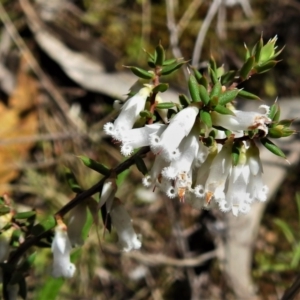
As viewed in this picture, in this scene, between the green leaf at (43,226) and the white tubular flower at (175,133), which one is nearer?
the white tubular flower at (175,133)

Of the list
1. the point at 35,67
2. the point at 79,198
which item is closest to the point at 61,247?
the point at 79,198

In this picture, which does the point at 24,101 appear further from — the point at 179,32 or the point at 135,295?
the point at 135,295

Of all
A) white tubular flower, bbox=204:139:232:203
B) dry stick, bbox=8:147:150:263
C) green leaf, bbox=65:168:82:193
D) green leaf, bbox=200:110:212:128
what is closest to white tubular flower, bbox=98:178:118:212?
dry stick, bbox=8:147:150:263

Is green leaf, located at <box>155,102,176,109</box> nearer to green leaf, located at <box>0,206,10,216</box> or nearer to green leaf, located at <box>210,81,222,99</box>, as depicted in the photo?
green leaf, located at <box>210,81,222,99</box>

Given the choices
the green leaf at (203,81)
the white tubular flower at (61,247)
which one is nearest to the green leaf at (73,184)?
the white tubular flower at (61,247)

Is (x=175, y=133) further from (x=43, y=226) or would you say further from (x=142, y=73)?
(x=43, y=226)

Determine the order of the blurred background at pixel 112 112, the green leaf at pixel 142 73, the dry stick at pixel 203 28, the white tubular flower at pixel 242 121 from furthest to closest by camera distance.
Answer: the blurred background at pixel 112 112
the dry stick at pixel 203 28
the green leaf at pixel 142 73
the white tubular flower at pixel 242 121

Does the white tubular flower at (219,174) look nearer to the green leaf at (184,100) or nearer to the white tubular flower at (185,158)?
the white tubular flower at (185,158)

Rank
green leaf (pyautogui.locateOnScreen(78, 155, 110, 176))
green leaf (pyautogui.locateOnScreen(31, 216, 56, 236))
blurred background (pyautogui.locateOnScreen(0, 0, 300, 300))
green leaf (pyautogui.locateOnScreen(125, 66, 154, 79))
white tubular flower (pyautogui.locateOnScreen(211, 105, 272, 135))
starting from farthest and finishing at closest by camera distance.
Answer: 1. blurred background (pyautogui.locateOnScreen(0, 0, 300, 300))
2. green leaf (pyautogui.locateOnScreen(31, 216, 56, 236))
3. green leaf (pyautogui.locateOnScreen(78, 155, 110, 176))
4. green leaf (pyautogui.locateOnScreen(125, 66, 154, 79))
5. white tubular flower (pyautogui.locateOnScreen(211, 105, 272, 135))
